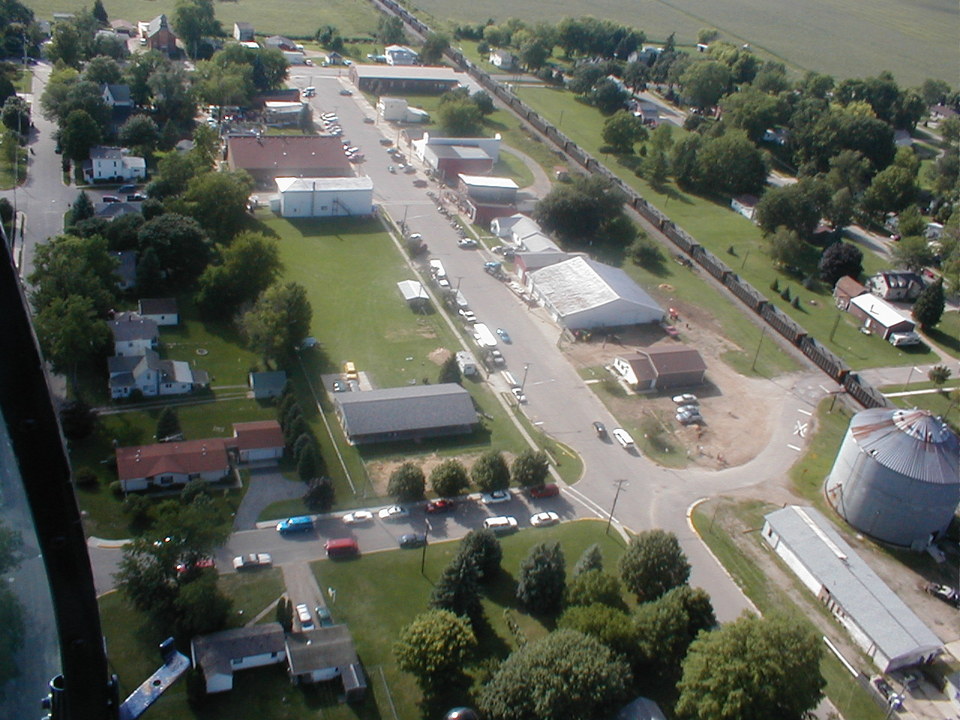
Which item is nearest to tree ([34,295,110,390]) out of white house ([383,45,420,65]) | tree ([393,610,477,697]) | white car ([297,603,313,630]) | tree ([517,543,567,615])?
white car ([297,603,313,630])

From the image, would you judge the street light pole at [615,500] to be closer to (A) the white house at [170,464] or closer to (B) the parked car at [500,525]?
(B) the parked car at [500,525]

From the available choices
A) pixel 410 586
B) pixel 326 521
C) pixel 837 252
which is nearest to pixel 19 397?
pixel 410 586

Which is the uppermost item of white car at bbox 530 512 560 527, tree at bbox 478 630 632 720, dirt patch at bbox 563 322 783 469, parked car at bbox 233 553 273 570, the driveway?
tree at bbox 478 630 632 720

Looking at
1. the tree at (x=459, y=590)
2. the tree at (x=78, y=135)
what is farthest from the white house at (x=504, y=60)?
the tree at (x=459, y=590)

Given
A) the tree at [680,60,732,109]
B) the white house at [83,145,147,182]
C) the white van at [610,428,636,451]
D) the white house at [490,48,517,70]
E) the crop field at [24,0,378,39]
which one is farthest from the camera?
the white house at [490,48,517,70]

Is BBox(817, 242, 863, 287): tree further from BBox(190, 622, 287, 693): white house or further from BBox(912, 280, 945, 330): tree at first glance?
BBox(190, 622, 287, 693): white house
